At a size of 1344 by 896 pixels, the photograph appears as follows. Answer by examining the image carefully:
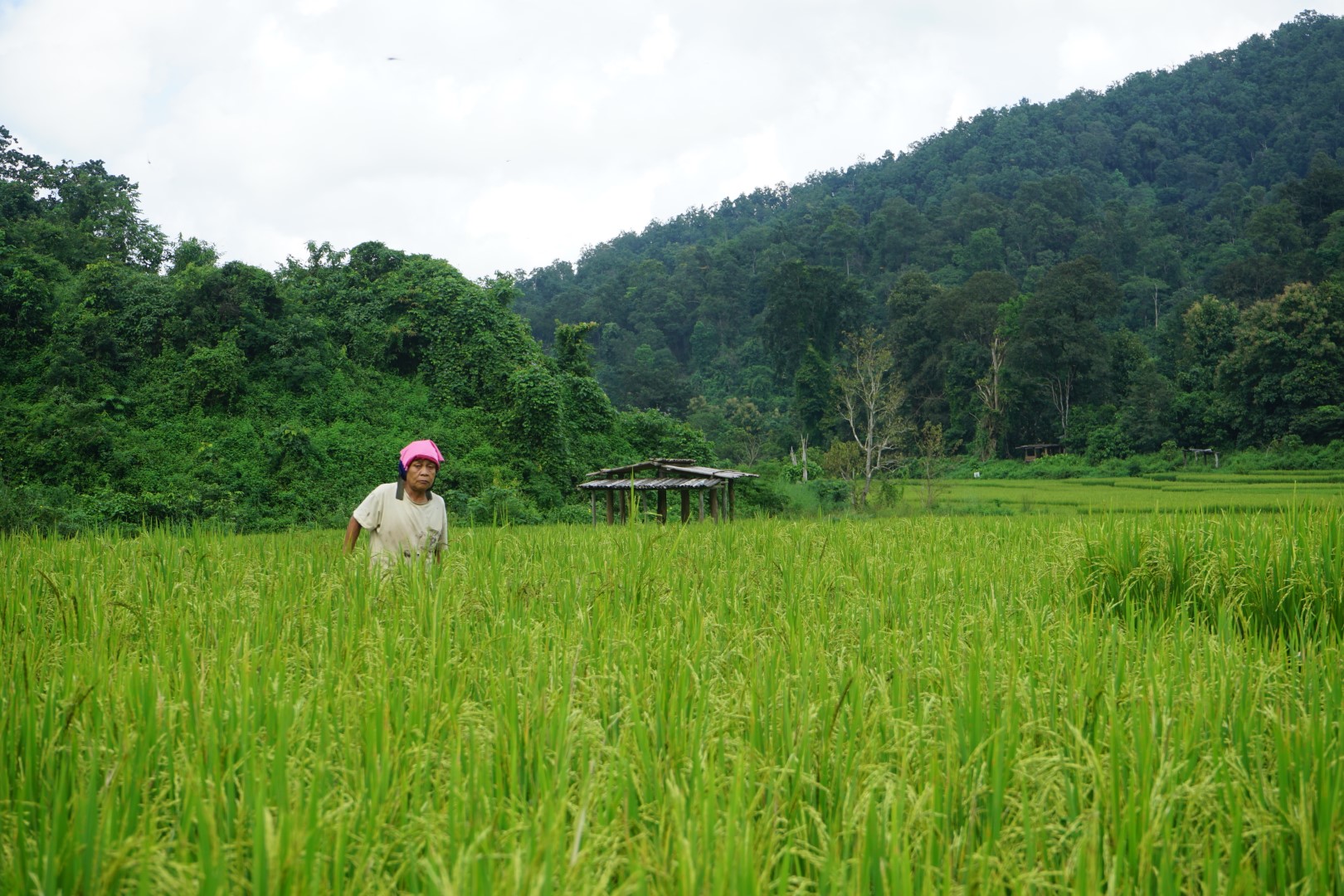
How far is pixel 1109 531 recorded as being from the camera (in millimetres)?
4863

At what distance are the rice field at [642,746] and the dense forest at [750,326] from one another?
14.8 m

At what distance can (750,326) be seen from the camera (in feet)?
226

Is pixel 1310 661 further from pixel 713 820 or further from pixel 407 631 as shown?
pixel 407 631

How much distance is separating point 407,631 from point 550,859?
196 cm

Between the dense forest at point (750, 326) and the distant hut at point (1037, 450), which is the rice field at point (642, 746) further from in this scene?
the distant hut at point (1037, 450)

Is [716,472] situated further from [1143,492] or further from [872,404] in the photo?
[872,404]

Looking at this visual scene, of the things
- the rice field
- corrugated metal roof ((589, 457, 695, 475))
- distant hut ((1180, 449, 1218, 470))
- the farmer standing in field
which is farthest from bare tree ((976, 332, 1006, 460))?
the rice field

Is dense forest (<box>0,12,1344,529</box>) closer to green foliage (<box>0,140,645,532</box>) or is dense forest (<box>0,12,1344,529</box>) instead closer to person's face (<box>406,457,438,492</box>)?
green foliage (<box>0,140,645,532</box>)

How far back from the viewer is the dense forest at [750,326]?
22.5 metres

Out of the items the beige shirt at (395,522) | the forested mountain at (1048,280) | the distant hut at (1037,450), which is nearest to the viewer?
the beige shirt at (395,522)

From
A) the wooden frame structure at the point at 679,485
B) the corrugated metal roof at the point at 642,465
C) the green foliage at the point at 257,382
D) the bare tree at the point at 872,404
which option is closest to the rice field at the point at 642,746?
the wooden frame structure at the point at 679,485

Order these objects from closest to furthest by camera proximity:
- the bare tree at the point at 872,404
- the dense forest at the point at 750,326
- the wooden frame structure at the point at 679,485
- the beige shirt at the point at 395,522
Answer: the beige shirt at the point at 395,522 → the wooden frame structure at the point at 679,485 → the dense forest at the point at 750,326 → the bare tree at the point at 872,404

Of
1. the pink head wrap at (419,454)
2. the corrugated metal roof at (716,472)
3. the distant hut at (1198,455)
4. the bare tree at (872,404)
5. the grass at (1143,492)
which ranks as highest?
the bare tree at (872,404)

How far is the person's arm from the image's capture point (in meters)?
4.91
